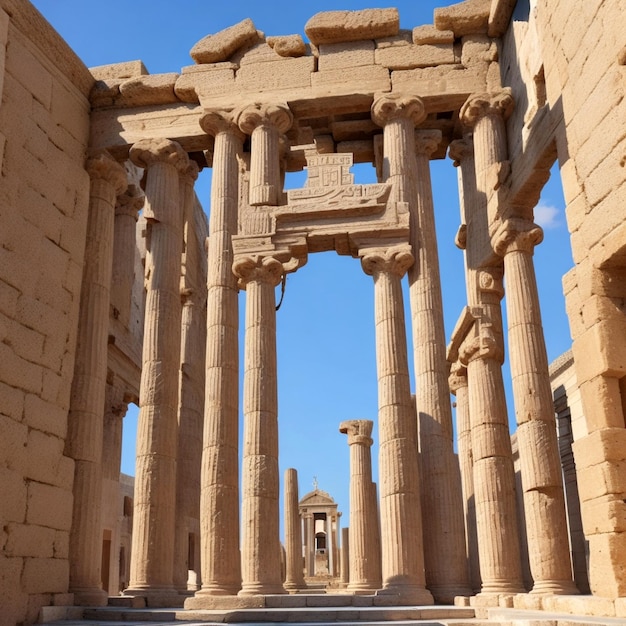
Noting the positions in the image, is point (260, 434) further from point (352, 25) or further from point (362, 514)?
point (352, 25)

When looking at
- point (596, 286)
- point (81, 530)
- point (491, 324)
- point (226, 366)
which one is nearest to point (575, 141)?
point (596, 286)

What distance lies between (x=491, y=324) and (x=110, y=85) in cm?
1158

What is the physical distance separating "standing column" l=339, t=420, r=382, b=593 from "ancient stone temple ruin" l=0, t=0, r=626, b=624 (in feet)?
0.51

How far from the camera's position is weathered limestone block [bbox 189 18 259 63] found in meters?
20.9

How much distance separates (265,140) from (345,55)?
10.4 ft

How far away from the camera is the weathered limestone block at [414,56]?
2025 cm

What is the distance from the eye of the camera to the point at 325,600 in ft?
51.1

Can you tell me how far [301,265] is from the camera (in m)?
18.8

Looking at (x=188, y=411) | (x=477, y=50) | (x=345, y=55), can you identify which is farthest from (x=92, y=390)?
(x=477, y=50)

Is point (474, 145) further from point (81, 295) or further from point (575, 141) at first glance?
point (81, 295)

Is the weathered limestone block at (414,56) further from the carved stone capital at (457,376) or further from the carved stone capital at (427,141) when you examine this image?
the carved stone capital at (457,376)

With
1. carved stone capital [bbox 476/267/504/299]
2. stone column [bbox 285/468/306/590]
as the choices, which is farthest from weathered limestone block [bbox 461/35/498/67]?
stone column [bbox 285/468/306/590]

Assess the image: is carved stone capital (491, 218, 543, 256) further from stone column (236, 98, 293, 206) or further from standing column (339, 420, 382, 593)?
standing column (339, 420, 382, 593)

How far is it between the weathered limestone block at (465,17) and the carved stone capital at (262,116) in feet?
14.8
